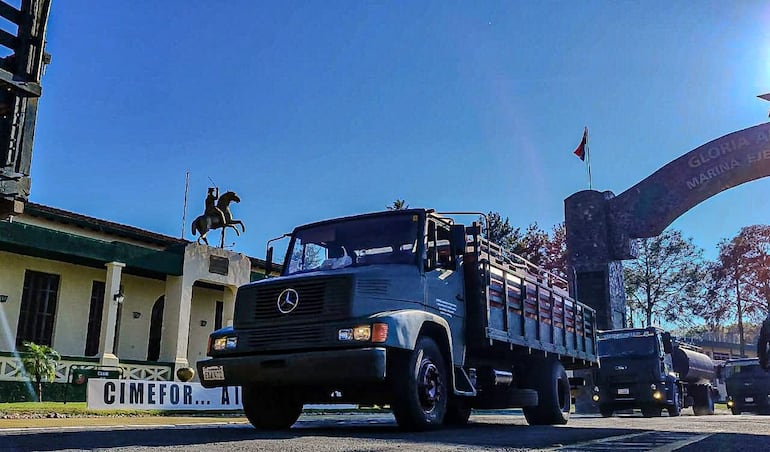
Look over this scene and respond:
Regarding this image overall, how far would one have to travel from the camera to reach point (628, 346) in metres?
19.1

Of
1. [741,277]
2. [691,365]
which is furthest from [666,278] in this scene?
[691,365]

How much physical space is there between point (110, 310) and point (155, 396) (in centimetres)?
661

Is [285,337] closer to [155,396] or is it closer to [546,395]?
[546,395]

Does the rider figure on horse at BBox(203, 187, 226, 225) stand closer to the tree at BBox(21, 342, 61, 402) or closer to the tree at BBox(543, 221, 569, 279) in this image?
the tree at BBox(21, 342, 61, 402)

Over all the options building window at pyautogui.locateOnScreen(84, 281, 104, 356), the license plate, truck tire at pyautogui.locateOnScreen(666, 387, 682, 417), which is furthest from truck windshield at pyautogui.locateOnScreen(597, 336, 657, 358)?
building window at pyautogui.locateOnScreen(84, 281, 104, 356)

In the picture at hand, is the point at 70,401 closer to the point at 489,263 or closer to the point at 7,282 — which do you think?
the point at 7,282

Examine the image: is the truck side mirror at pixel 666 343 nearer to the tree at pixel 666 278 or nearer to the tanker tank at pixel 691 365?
the tanker tank at pixel 691 365

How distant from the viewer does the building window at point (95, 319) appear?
2169 cm

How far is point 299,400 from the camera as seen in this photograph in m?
8.32

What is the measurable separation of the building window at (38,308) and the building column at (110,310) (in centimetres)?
155

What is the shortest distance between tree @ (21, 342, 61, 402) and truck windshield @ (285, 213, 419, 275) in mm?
11671

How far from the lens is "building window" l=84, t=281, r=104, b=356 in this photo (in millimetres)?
21688

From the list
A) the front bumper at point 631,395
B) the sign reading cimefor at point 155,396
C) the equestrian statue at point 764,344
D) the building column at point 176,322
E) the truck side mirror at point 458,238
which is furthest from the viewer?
the building column at point 176,322

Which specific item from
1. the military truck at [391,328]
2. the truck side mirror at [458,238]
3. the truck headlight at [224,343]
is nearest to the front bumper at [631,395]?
the military truck at [391,328]
